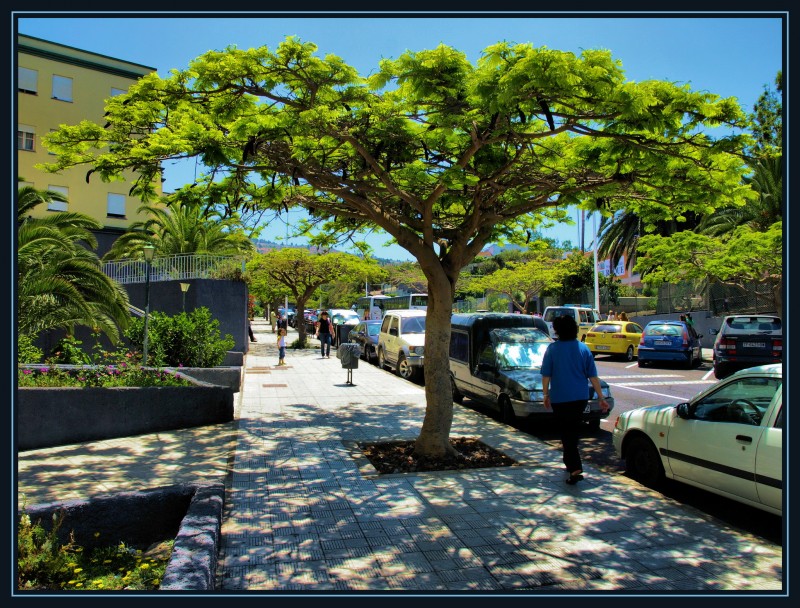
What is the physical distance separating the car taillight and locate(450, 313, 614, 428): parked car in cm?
708

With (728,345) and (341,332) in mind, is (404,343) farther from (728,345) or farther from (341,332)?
(341,332)

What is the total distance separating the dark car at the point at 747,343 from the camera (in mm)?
15281

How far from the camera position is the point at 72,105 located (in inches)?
1038

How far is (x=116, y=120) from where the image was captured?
7.14m

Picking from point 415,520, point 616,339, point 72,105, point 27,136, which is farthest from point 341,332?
point 415,520

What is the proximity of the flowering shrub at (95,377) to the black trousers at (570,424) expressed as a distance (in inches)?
248

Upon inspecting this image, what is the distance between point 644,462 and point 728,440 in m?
1.44

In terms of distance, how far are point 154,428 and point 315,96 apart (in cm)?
574

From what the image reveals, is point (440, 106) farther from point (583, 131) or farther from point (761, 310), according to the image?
point (761, 310)

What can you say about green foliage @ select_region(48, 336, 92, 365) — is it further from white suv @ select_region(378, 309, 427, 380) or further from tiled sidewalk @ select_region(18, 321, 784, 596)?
white suv @ select_region(378, 309, 427, 380)

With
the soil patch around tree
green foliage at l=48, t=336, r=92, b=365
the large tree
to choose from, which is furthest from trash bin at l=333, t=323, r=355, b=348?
the soil patch around tree

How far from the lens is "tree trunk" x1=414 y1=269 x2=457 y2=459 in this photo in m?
7.39

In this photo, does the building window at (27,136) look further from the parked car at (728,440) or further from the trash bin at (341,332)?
the parked car at (728,440)
